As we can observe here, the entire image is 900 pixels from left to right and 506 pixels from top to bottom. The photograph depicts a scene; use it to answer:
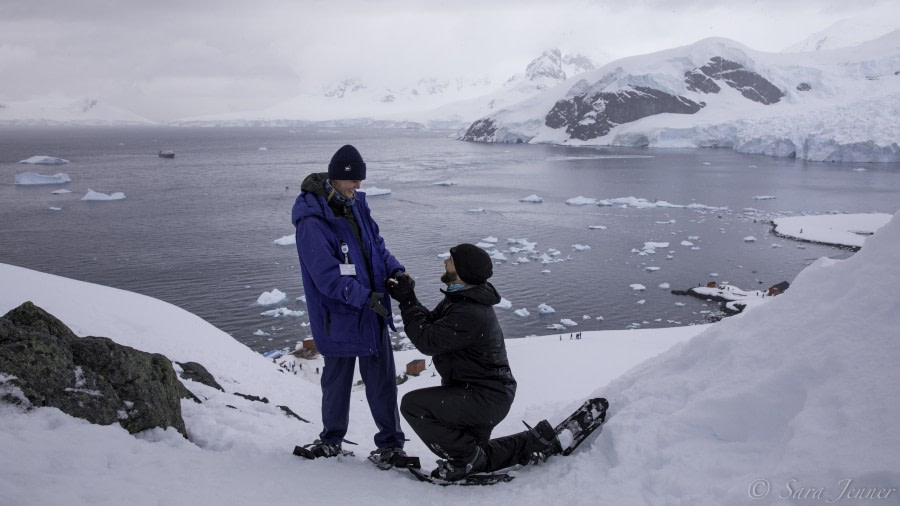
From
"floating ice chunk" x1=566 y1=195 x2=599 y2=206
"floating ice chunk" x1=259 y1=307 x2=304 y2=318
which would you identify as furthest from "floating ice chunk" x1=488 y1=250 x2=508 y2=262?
"floating ice chunk" x1=566 y1=195 x2=599 y2=206

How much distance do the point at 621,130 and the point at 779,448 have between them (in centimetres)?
13373

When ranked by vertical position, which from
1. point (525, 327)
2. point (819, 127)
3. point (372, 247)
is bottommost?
point (525, 327)

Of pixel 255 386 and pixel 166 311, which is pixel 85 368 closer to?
pixel 255 386

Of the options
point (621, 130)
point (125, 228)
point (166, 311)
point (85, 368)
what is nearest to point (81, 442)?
point (85, 368)

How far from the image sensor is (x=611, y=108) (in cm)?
13250

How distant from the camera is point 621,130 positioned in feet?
422

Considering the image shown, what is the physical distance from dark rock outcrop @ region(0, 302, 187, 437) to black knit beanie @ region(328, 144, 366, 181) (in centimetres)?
187

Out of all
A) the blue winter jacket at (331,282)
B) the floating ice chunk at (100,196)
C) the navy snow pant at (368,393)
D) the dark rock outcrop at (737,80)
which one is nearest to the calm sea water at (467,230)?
the floating ice chunk at (100,196)

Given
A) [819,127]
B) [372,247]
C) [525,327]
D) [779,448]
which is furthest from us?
[819,127]

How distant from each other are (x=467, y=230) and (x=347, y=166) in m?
36.3

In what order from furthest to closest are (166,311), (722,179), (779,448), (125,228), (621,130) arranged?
(621,130)
(722,179)
(125,228)
(166,311)
(779,448)

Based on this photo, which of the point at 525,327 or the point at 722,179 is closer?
the point at 525,327

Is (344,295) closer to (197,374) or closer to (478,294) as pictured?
(478,294)

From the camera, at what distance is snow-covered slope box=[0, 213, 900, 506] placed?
2768mm
